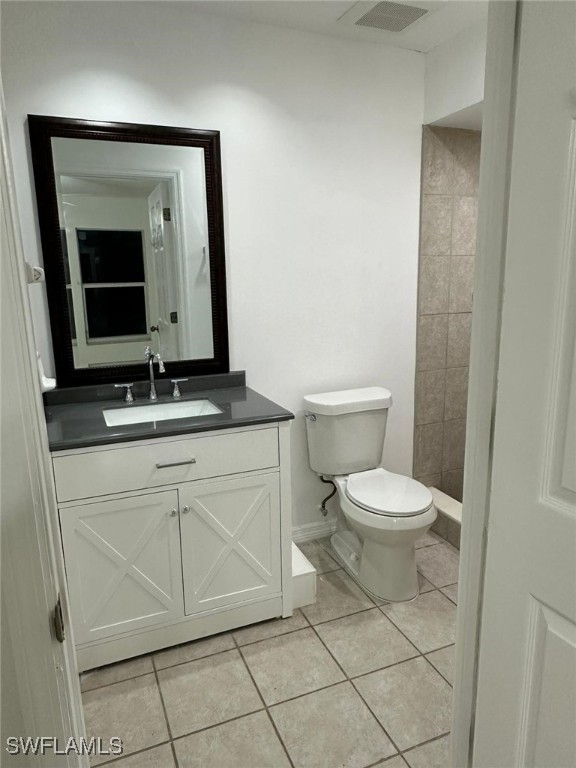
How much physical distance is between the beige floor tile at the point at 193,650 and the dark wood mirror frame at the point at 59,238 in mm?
1137

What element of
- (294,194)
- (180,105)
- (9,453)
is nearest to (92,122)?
(180,105)

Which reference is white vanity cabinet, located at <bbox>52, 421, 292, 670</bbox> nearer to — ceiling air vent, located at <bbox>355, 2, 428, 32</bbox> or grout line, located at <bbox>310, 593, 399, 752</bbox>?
grout line, located at <bbox>310, 593, 399, 752</bbox>

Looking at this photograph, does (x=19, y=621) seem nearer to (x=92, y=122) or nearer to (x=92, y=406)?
(x=92, y=406)

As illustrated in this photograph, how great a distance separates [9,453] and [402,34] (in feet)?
8.49

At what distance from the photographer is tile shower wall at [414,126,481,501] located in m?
2.73

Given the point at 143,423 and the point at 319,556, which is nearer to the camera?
the point at 143,423

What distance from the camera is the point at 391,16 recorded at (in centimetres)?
220

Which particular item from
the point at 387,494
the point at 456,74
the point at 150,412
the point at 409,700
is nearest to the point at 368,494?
the point at 387,494

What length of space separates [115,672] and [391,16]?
9.38 ft

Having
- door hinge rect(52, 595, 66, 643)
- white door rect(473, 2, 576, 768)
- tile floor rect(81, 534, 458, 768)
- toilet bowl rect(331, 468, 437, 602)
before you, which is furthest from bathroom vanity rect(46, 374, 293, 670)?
white door rect(473, 2, 576, 768)

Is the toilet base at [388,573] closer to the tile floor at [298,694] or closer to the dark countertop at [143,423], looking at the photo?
the tile floor at [298,694]

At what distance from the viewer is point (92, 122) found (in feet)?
6.89

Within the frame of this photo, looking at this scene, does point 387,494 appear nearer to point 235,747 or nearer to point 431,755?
point 431,755

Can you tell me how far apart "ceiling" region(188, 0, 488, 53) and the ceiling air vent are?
0.03m
